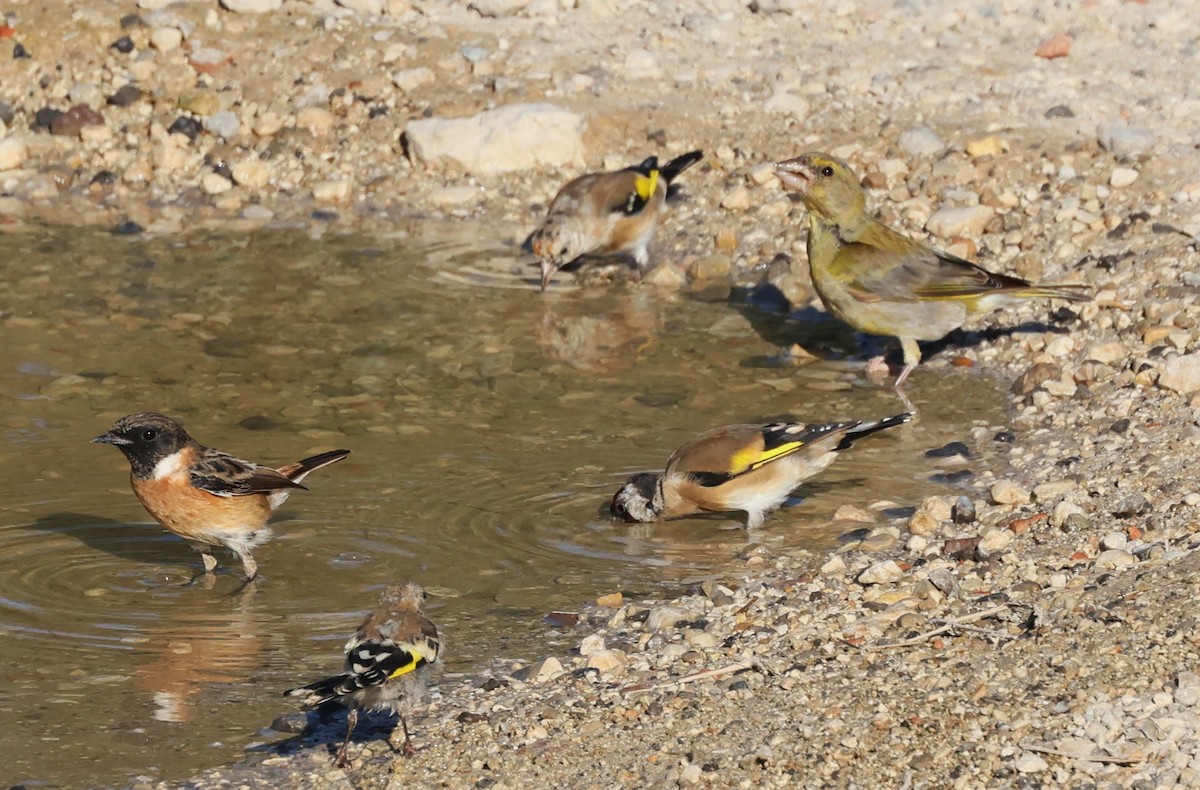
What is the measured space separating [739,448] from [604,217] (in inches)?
139

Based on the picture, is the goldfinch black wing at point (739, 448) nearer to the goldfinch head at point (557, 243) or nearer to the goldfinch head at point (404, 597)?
the goldfinch head at point (404, 597)

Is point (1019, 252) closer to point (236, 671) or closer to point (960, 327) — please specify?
point (960, 327)

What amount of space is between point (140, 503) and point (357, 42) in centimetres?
642

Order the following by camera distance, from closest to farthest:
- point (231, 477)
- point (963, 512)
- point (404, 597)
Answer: point (404, 597)
point (963, 512)
point (231, 477)

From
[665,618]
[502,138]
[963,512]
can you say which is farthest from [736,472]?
[502,138]

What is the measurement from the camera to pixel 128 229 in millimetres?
11867

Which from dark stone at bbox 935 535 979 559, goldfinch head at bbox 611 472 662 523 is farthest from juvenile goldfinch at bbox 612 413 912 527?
dark stone at bbox 935 535 979 559

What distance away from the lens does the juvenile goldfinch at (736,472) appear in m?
7.66

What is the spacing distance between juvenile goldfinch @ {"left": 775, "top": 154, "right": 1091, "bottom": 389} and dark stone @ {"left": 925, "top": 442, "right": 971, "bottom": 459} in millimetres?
1038

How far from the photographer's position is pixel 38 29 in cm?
1362

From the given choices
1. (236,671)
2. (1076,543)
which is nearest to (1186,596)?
(1076,543)

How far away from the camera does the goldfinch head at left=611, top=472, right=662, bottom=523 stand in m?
7.67

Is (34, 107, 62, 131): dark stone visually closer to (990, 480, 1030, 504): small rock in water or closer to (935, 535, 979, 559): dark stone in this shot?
(990, 480, 1030, 504): small rock in water

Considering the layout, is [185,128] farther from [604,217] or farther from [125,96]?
[604,217]
